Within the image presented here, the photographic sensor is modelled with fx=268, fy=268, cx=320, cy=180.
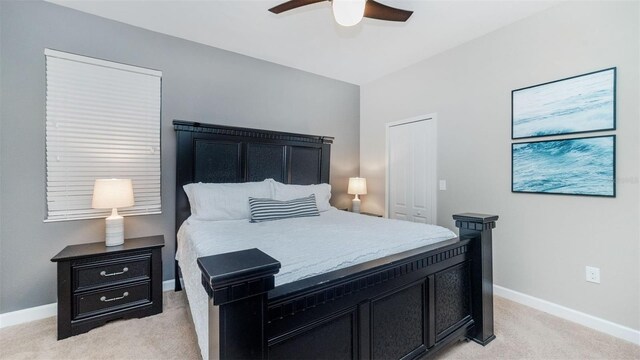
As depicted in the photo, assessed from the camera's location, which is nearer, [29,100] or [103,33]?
[29,100]

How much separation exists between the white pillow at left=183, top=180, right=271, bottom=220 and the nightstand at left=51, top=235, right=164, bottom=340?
460 mm

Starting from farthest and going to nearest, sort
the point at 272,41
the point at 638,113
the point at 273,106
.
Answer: the point at 273,106, the point at 272,41, the point at 638,113

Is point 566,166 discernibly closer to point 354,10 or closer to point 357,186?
point 354,10

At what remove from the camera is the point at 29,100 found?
227 centimetres

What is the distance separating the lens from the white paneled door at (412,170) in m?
3.42

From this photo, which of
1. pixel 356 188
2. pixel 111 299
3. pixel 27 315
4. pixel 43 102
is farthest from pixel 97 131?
pixel 356 188

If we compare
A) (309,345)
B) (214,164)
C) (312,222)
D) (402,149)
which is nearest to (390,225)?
(312,222)

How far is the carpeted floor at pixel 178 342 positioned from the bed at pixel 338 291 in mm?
223

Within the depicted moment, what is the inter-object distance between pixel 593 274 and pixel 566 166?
2.94 feet

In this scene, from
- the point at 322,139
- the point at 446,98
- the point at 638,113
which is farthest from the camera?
the point at 322,139

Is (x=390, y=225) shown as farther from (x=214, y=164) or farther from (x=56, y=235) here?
(x=56, y=235)

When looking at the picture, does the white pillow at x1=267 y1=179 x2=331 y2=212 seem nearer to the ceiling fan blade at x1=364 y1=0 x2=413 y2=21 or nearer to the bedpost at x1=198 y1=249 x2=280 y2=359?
the ceiling fan blade at x1=364 y1=0 x2=413 y2=21

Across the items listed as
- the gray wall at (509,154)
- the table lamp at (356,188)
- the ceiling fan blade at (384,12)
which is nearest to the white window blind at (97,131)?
the ceiling fan blade at (384,12)

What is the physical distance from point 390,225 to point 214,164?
2.00 meters
